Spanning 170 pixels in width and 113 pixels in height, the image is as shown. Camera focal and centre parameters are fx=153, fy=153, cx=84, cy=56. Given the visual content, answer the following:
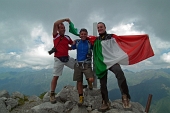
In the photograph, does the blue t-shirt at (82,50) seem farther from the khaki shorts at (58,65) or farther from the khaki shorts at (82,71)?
the khaki shorts at (58,65)

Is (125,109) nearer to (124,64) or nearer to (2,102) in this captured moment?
(124,64)

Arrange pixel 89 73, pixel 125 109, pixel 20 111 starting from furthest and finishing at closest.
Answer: pixel 20 111
pixel 89 73
pixel 125 109

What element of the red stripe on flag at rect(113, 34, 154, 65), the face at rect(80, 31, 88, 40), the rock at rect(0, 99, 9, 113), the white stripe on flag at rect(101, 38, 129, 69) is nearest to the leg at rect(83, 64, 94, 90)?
the white stripe on flag at rect(101, 38, 129, 69)

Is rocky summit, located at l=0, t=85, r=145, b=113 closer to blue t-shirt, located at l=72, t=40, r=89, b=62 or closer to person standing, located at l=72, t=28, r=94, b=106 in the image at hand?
person standing, located at l=72, t=28, r=94, b=106

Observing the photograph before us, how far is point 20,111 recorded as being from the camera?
946 centimetres

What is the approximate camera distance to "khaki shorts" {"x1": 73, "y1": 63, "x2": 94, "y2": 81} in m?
7.33

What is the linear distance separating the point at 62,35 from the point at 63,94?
11.7 feet

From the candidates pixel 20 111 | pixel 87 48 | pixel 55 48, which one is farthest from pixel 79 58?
pixel 20 111

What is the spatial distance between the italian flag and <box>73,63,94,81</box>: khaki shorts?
0.36 meters

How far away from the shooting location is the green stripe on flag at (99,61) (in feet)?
23.9

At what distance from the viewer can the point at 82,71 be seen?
750cm

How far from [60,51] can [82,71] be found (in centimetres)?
156

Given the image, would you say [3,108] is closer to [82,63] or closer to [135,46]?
[82,63]

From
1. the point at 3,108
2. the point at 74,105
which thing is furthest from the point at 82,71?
the point at 3,108
